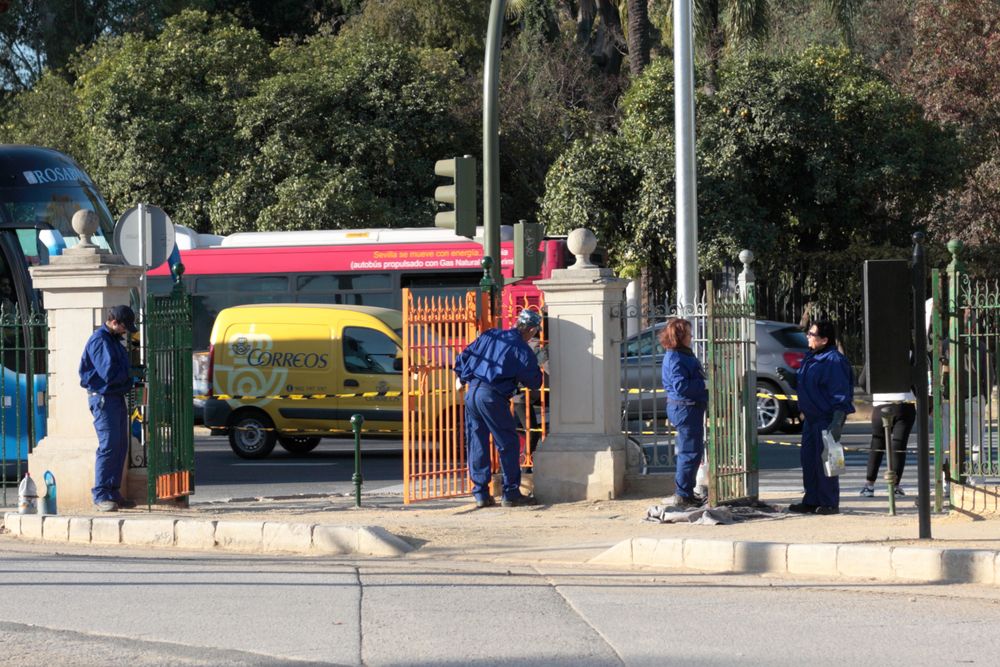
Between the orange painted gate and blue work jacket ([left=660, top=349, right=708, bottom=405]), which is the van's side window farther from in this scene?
blue work jacket ([left=660, top=349, right=708, bottom=405])

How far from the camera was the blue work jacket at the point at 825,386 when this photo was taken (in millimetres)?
11570

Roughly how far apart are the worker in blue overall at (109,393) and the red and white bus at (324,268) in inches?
463

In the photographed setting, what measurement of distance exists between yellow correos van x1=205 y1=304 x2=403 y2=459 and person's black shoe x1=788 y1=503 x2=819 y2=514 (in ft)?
25.6

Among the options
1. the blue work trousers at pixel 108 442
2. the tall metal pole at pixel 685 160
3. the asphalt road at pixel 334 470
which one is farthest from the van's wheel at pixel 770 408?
the blue work trousers at pixel 108 442

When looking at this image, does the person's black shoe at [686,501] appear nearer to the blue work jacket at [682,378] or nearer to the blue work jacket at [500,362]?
the blue work jacket at [682,378]

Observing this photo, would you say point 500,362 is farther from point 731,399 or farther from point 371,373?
point 371,373

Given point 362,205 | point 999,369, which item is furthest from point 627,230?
point 999,369

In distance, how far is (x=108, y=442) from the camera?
12484mm

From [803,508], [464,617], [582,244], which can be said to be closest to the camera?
[464,617]

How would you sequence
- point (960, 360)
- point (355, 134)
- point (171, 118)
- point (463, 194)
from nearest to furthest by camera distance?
point (960, 360)
point (463, 194)
point (355, 134)
point (171, 118)

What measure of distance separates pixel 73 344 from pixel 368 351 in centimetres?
635

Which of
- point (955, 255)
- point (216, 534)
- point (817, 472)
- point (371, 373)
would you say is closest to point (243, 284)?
point (371, 373)

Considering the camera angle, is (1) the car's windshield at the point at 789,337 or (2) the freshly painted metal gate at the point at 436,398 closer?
(2) the freshly painted metal gate at the point at 436,398

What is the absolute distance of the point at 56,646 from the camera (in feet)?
23.0
